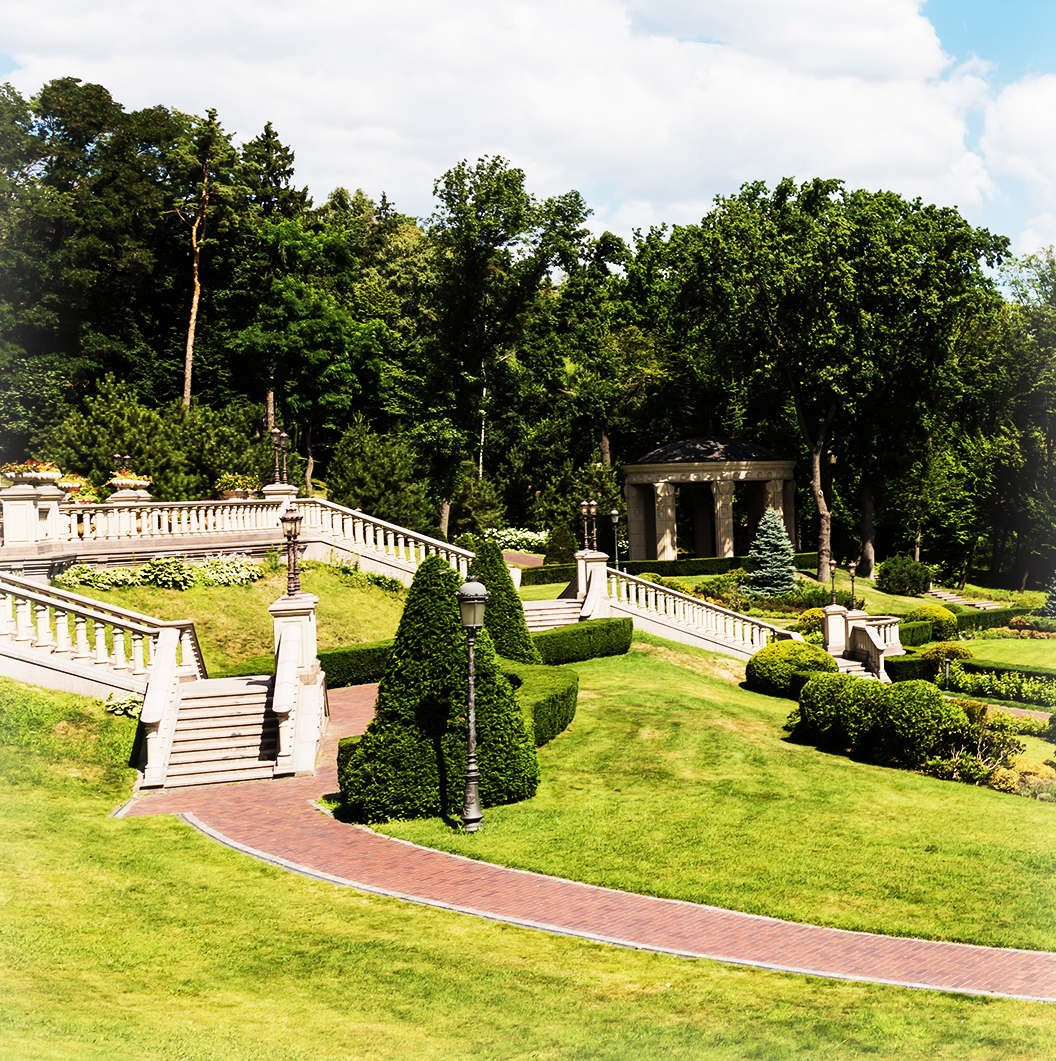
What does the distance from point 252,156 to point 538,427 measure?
2441 cm

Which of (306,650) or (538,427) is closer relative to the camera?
(306,650)


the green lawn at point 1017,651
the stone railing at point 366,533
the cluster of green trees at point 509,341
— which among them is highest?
the cluster of green trees at point 509,341

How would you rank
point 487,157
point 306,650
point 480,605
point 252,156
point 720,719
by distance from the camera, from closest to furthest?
point 480,605 → point 306,650 → point 720,719 → point 487,157 → point 252,156

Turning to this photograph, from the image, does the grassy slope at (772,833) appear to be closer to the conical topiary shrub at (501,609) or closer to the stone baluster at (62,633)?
the conical topiary shrub at (501,609)

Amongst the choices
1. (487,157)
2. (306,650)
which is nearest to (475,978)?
(306,650)

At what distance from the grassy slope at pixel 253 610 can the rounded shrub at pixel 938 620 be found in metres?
20.3

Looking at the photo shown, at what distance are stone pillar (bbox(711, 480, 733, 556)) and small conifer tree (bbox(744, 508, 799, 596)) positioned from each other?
6570mm

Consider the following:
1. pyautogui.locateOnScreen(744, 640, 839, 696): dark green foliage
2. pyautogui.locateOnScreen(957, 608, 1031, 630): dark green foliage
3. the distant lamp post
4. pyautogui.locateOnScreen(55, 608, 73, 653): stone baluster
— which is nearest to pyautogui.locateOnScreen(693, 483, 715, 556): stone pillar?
pyautogui.locateOnScreen(957, 608, 1031, 630): dark green foliage

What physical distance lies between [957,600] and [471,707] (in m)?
42.6

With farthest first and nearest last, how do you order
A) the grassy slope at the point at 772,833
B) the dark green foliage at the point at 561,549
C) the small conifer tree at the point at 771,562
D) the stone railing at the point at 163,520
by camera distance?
1. the dark green foliage at the point at 561,549
2. the small conifer tree at the point at 771,562
3. the stone railing at the point at 163,520
4. the grassy slope at the point at 772,833

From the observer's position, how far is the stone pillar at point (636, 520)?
5535 centimetres

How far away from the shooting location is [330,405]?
5466 centimetres

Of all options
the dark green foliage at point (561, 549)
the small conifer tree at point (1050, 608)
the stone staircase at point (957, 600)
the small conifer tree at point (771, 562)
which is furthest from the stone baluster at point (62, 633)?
the stone staircase at point (957, 600)

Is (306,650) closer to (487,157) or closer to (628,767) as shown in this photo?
(628,767)
